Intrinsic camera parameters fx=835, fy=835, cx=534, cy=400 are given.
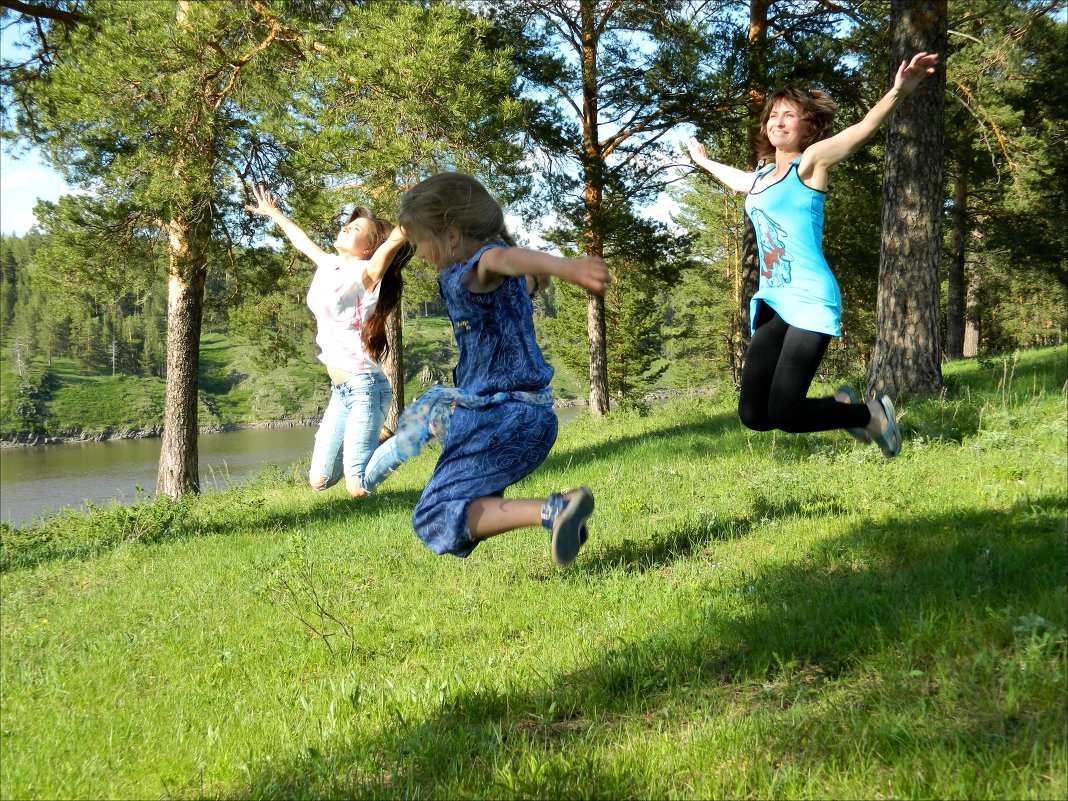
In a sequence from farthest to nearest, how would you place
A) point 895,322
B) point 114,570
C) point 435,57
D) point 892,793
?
point 435,57 < point 895,322 < point 114,570 < point 892,793

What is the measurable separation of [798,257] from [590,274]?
1923 mm

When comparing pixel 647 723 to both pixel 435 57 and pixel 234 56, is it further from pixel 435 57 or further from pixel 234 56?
pixel 234 56

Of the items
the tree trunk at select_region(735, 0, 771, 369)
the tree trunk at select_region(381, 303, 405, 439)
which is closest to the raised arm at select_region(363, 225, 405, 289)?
the tree trunk at select_region(735, 0, 771, 369)

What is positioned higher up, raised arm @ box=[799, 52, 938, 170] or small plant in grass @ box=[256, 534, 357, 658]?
raised arm @ box=[799, 52, 938, 170]

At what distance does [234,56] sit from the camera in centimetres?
1232

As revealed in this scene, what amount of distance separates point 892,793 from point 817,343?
2.62 m

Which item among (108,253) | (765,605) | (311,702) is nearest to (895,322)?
(765,605)

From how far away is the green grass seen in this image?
264cm

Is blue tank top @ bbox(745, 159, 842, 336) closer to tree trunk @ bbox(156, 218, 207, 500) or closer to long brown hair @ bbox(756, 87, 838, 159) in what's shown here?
long brown hair @ bbox(756, 87, 838, 159)

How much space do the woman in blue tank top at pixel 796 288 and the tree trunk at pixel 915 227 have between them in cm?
372

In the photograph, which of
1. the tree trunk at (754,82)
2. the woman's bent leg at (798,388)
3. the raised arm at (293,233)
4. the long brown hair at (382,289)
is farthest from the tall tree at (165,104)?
the woman's bent leg at (798,388)

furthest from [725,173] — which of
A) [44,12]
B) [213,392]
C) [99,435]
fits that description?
[213,392]

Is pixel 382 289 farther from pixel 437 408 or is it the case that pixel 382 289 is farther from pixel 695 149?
pixel 695 149

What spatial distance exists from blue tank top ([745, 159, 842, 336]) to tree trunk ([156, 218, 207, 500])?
34.4 ft
